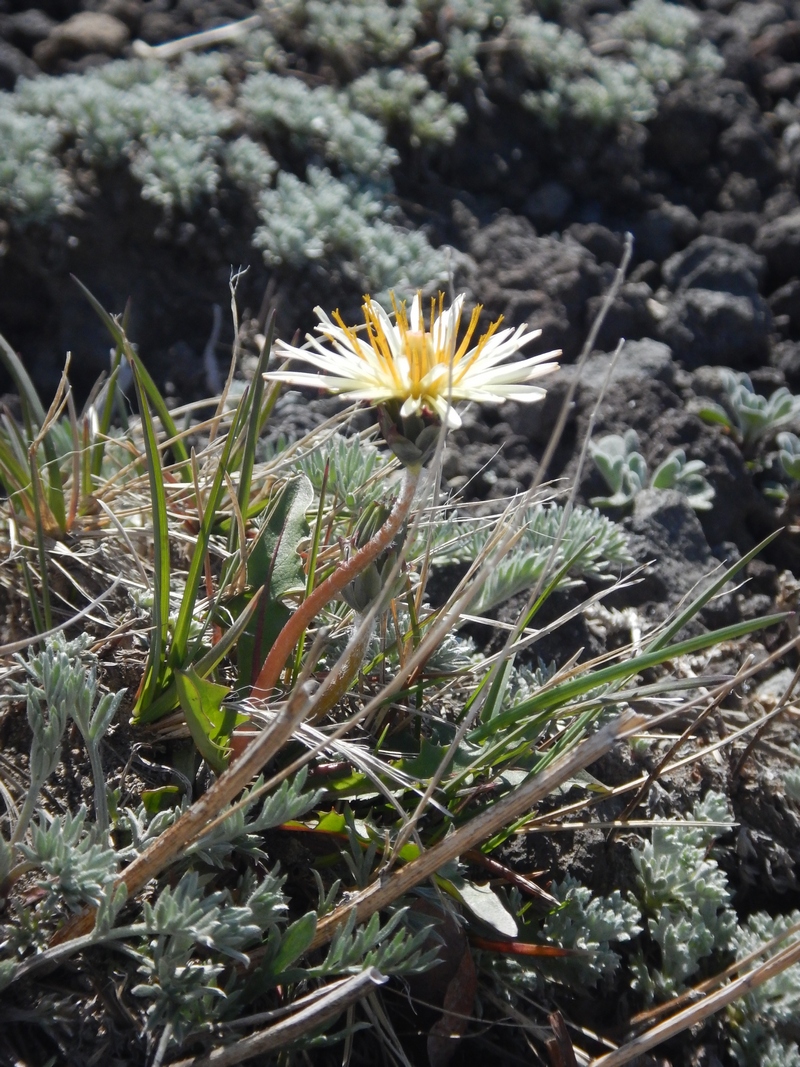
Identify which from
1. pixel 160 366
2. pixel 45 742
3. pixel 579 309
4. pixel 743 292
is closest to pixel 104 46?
pixel 160 366

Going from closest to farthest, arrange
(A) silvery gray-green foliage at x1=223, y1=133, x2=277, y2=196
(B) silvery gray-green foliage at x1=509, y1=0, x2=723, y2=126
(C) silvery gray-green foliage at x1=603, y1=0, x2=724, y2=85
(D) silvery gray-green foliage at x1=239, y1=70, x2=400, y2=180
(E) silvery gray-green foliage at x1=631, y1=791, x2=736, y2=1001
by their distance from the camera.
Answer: (E) silvery gray-green foliage at x1=631, y1=791, x2=736, y2=1001, (A) silvery gray-green foliage at x1=223, y1=133, x2=277, y2=196, (D) silvery gray-green foliage at x1=239, y1=70, x2=400, y2=180, (B) silvery gray-green foliage at x1=509, y1=0, x2=723, y2=126, (C) silvery gray-green foliage at x1=603, y1=0, x2=724, y2=85

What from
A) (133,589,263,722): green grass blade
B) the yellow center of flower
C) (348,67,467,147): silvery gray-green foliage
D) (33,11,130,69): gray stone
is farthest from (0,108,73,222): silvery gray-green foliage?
the yellow center of flower

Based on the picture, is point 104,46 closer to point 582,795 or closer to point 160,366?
point 160,366

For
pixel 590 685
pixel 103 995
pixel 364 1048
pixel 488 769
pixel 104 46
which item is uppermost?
pixel 104 46

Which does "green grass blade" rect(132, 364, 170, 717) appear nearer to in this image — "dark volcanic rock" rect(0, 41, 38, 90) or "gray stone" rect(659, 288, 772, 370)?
"gray stone" rect(659, 288, 772, 370)

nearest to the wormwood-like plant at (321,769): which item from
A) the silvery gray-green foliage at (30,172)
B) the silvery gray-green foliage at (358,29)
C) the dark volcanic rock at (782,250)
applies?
the silvery gray-green foliage at (30,172)

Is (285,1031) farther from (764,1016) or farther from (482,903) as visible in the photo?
(764,1016)

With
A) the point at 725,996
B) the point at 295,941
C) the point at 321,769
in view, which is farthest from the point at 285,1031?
the point at 725,996
